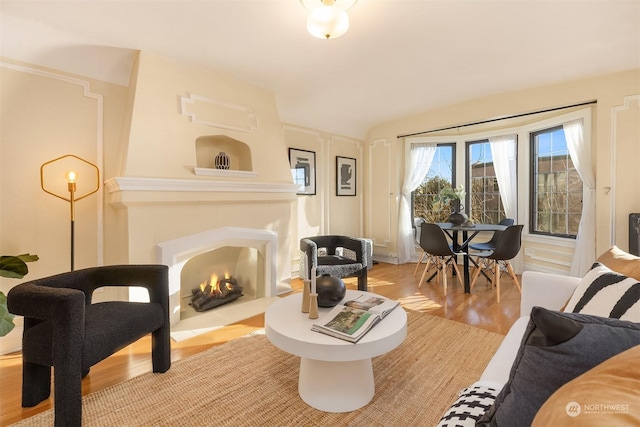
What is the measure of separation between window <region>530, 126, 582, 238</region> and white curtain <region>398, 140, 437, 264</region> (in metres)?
1.48

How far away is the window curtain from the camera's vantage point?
451cm

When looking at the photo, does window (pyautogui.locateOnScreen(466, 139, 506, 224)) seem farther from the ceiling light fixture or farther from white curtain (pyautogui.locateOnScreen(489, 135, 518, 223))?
the ceiling light fixture

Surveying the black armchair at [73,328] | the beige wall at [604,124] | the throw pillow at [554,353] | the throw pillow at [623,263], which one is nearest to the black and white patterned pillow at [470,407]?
the throw pillow at [554,353]

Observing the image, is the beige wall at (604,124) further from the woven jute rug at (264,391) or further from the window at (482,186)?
the woven jute rug at (264,391)

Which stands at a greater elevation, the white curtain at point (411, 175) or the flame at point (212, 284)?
the white curtain at point (411, 175)

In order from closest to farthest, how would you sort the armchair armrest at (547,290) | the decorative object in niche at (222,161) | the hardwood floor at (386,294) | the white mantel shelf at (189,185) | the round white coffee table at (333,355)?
the round white coffee table at (333,355) → the armchair armrest at (547,290) → the hardwood floor at (386,294) → the white mantel shelf at (189,185) → the decorative object in niche at (222,161)

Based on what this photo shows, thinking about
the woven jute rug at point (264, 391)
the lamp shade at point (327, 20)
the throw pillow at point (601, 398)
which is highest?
the lamp shade at point (327, 20)

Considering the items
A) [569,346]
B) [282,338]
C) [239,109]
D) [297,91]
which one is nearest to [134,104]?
[239,109]

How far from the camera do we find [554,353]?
67 centimetres

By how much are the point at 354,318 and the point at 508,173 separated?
4053mm

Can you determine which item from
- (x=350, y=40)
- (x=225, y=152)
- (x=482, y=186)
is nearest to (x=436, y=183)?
(x=482, y=186)

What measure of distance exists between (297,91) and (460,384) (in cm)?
323

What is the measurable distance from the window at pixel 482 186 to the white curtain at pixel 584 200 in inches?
43.1

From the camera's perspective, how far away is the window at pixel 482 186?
4.78 m
